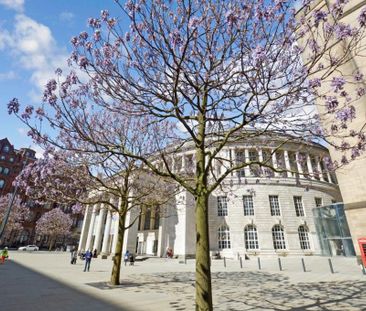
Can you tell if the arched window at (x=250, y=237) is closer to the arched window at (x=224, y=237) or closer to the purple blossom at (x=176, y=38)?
the arched window at (x=224, y=237)

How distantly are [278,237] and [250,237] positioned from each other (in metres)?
4.15

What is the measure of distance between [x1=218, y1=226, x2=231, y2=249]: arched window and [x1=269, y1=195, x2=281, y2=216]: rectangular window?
767cm

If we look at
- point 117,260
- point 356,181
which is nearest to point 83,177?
point 117,260

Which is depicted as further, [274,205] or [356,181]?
[274,205]

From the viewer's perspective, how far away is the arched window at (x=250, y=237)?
111 feet

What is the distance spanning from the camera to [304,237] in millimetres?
34719

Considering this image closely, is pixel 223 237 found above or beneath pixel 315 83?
beneath

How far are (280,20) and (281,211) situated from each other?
35.1m

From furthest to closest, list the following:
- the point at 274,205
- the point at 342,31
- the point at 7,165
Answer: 1. the point at 7,165
2. the point at 274,205
3. the point at 342,31

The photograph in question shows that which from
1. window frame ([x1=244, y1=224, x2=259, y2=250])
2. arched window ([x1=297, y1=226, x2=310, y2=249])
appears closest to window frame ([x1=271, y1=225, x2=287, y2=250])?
window frame ([x1=244, y1=224, x2=259, y2=250])

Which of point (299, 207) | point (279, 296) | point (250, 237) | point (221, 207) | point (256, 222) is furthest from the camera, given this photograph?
point (221, 207)

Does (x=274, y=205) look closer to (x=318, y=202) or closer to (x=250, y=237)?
(x=250, y=237)

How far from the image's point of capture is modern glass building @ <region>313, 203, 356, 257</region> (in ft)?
86.5

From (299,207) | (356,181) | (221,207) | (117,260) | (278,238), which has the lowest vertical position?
(117,260)
